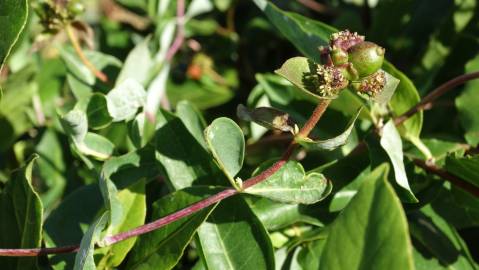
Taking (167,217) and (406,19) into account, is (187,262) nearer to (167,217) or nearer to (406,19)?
(167,217)

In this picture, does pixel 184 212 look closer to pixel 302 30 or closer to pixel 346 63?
pixel 346 63

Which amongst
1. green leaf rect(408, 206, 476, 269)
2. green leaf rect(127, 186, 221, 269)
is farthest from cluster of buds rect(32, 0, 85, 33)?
green leaf rect(408, 206, 476, 269)

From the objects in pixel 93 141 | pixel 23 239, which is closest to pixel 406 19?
pixel 93 141

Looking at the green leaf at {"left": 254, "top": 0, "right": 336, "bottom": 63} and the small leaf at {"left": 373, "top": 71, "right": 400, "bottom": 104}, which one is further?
the green leaf at {"left": 254, "top": 0, "right": 336, "bottom": 63}

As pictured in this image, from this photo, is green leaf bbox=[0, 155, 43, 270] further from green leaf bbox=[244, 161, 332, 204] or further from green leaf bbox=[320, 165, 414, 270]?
green leaf bbox=[320, 165, 414, 270]

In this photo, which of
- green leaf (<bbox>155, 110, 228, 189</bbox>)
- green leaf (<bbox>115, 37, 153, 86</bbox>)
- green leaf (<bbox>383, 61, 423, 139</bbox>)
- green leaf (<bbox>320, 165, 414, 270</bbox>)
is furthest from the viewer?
green leaf (<bbox>115, 37, 153, 86</bbox>)
